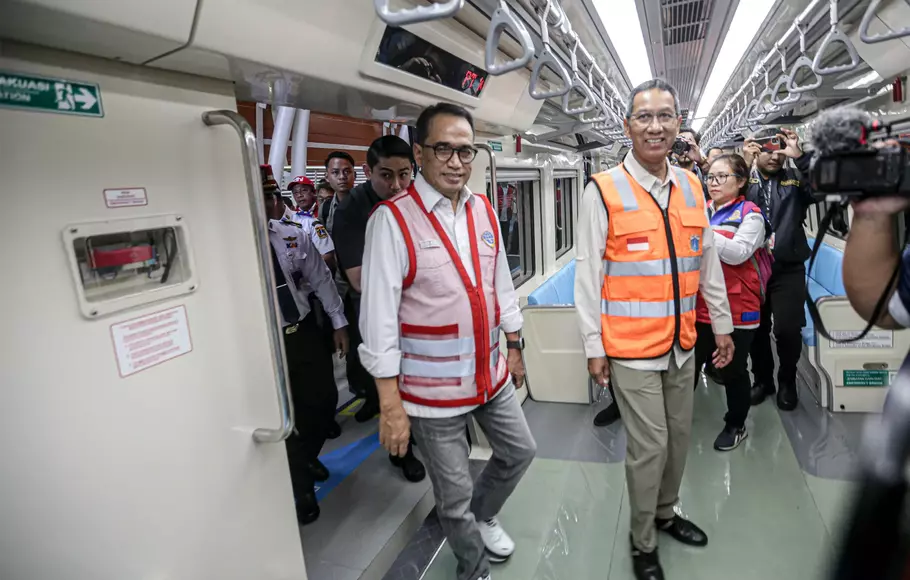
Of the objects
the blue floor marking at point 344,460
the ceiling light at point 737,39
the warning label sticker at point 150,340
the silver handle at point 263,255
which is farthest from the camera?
the ceiling light at point 737,39

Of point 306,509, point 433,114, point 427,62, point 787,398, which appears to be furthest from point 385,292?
point 787,398

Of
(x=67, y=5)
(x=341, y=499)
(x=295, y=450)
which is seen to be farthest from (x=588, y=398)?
(x=67, y=5)

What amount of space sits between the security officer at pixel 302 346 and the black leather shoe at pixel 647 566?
1605mm

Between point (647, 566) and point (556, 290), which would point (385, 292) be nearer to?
point (647, 566)

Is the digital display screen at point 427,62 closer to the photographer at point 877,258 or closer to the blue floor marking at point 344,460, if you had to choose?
the photographer at point 877,258

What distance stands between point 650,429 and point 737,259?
1.36 meters

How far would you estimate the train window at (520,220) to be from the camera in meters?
5.90

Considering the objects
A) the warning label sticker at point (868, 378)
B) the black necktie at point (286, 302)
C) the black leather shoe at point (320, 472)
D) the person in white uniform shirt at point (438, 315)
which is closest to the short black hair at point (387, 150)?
the black necktie at point (286, 302)

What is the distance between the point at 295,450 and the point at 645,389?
1.73 metres

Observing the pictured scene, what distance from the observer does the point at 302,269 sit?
2787 millimetres

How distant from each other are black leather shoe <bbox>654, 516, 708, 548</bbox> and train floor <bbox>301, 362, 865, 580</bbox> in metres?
0.03

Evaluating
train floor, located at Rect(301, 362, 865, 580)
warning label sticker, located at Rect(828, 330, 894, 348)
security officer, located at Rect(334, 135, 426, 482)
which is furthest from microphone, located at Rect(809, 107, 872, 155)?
warning label sticker, located at Rect(828, 330, 894, 348)

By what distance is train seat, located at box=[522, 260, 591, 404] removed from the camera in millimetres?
3990

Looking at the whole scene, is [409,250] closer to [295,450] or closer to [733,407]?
[295,450]
